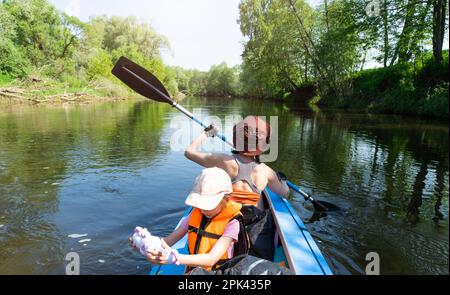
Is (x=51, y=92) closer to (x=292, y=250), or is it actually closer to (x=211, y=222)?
(x=292, y=250)

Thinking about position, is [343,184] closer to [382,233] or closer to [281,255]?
[382,233]

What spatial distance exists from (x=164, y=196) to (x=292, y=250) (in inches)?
125

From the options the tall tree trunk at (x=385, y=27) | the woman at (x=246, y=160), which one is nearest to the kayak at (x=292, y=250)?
the woman at (x=246, y=160)

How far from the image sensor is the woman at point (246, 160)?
2490mm

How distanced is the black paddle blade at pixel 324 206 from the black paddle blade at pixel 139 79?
8.52ft

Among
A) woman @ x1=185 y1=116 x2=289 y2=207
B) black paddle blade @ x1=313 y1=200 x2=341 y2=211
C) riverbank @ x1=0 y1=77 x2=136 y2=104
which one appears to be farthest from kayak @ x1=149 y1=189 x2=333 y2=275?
riverbank @ x1=0 y1=77 x2=136 y2=104

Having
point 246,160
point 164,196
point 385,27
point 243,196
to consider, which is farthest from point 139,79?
point 385,27

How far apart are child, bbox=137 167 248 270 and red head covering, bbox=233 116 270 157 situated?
1.92ft

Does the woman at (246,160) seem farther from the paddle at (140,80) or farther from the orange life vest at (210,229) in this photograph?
the paddle at (140,80)

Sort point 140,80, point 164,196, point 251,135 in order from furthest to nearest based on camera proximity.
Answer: point 164,196 < point 140,80 < point 251,135

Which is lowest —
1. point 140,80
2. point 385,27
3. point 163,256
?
point 163,256

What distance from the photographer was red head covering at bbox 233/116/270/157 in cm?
247

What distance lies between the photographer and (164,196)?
213 inches
